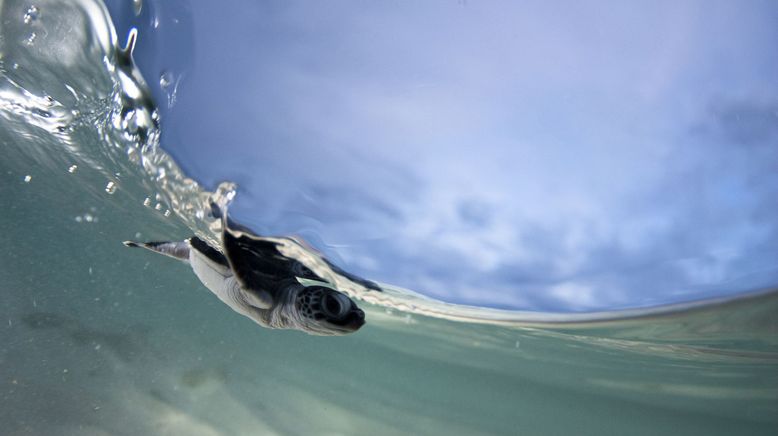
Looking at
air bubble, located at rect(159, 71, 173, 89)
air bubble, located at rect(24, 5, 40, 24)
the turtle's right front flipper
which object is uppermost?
air bubble, located at rect(24, 5, 40, 24)

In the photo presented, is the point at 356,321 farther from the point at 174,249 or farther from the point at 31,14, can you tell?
the point at 31,14

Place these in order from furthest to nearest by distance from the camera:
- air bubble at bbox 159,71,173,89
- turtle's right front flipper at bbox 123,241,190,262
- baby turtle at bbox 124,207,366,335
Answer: turtle's right front flipper at bbox 123,241,190,262
air bubble at bbox 159,71,173,89
baby turtle at bbox 124,207,366,335

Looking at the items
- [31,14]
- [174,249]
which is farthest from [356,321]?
[31,14]

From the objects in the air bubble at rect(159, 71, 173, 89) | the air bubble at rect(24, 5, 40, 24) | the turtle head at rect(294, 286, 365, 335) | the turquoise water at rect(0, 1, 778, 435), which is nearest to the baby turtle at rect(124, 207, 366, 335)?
the turtle head at rect(294, 286, 365, 335)

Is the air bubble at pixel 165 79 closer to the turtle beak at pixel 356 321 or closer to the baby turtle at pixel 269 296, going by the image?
the baby turtle at pixel 269 296

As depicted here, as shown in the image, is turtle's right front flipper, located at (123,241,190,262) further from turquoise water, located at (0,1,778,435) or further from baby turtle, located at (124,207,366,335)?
turquoise water, located at (0,1,778,435)
